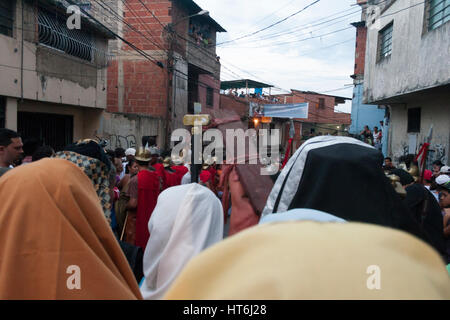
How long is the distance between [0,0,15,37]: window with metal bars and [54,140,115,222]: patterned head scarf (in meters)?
7.91

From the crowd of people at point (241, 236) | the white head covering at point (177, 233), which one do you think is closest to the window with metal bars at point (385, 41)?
the crowd of people at point (241, 236)

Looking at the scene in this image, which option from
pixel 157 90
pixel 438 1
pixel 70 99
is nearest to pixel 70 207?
pixel 438 1

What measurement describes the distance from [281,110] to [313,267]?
74.9 feet

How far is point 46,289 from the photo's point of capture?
137 cm

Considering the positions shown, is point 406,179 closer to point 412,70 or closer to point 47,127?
point 412,70

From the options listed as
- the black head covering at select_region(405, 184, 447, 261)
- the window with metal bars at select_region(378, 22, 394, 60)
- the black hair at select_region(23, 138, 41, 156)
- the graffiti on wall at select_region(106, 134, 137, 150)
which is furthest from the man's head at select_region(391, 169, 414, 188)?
the graffiti on wall at select_region(106, 134, 137, 150)

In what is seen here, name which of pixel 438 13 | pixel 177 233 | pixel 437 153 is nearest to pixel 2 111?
pixel 177 233

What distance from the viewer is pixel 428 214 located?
322 cm

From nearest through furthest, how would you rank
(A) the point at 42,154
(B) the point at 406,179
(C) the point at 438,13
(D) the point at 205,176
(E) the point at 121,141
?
(B) the point at 406,179, (A) the point at 42,154, (D) the point at 205,176, (C) the point at 438,13, (E) the point at 121,141

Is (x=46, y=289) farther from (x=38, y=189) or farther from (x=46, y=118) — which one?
(x=46, y=118)

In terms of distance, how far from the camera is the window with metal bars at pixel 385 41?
37.4 feet

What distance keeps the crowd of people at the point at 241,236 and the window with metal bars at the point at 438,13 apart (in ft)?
19.1

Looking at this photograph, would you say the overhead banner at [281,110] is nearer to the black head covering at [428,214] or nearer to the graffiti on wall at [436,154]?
the graffiti on wall at [436,154]
